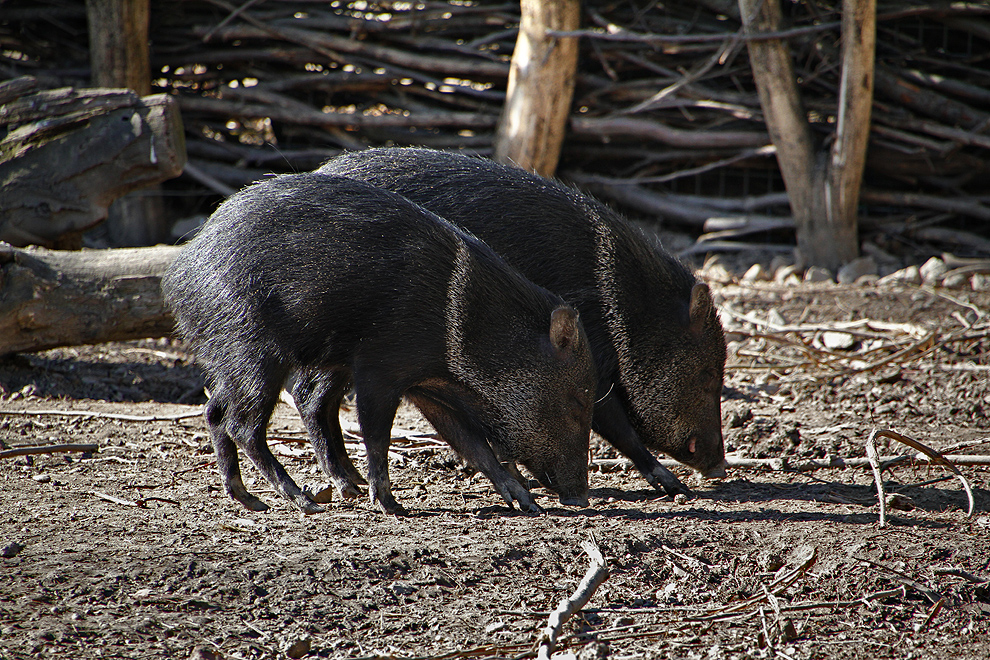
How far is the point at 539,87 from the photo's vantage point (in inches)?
243

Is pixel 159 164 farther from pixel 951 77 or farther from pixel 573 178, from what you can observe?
pixel 951 77

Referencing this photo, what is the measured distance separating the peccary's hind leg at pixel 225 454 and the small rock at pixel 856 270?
15.2 ft

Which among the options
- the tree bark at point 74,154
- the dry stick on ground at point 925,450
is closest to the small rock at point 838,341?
the dry stick on ground at point 925,450

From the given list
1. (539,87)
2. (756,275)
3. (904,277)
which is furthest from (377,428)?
(904,277)

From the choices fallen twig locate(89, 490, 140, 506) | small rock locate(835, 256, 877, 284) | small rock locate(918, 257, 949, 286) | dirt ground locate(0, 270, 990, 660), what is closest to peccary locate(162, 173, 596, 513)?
dirt ground locate(0, 270, 990, 660)

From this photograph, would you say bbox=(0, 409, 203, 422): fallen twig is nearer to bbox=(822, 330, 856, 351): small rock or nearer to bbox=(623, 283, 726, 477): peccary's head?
bbox=(623, 283, 726, 477): peccary's head

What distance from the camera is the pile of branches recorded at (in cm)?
635

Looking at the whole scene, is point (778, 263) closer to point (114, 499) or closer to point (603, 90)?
point (603, 90)

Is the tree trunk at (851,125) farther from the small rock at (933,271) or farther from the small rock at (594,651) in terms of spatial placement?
the small rock at (594,651)

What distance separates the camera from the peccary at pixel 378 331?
3.02 metres

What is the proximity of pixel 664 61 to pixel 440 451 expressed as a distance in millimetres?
4072

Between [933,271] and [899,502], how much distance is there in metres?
3.73

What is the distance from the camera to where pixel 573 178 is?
7.18 metres

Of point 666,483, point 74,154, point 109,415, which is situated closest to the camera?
point 666,483
